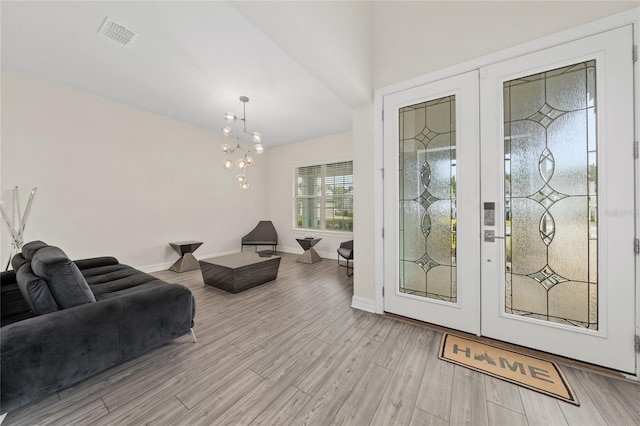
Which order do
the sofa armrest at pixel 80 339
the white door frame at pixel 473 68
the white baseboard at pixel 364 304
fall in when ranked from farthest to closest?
1. the white baseboard at pixel 364 304
2. the white door frame at pixel 473 68
3. the sofa armrest at pixel 80 339

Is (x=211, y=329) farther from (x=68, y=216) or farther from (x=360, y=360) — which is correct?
(x=68, y=216)

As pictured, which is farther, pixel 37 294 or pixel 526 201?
pixel 526 201

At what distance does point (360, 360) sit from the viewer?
1.90 metres

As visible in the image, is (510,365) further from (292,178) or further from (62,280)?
(292,178)

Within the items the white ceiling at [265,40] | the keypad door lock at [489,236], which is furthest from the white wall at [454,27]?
the keypad door lock at [489,236]

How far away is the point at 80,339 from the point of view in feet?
4.96

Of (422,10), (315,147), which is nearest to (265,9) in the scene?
(422,10)

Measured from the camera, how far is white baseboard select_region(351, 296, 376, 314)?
9.02ft

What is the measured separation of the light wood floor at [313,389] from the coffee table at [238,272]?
0.98 metres

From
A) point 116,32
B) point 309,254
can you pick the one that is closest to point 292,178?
point 309,254

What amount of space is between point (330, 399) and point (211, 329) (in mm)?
1463

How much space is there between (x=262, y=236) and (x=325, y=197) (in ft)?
6.61

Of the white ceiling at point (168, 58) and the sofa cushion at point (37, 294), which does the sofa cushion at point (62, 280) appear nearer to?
the sofa cushion at point (37, 294)

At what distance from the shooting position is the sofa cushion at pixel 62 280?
1.57m
